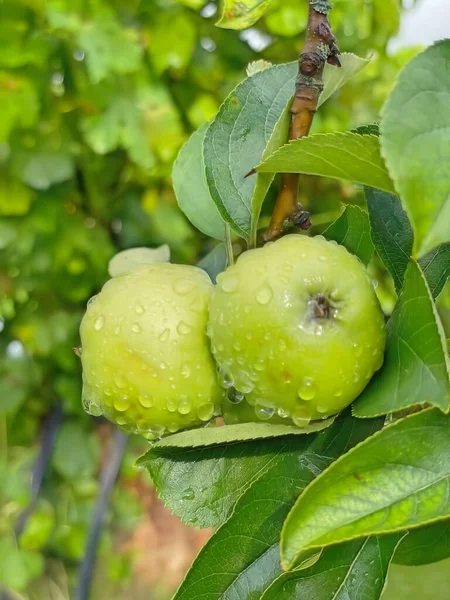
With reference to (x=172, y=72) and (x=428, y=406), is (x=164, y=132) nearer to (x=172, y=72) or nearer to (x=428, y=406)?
(x=172, y=72)

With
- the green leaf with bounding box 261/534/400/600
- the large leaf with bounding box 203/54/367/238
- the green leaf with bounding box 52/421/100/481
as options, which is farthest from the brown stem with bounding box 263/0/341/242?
the green leaf with bounding box 52/421/100/481

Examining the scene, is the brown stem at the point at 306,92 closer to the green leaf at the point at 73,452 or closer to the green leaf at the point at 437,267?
the green leaf at the point at 437,267

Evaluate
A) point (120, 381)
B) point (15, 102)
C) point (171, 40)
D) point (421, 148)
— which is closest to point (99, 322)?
point (120, 381)

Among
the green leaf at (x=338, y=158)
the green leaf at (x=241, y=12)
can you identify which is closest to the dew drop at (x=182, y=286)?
the green leaf at (x=338, y=158)

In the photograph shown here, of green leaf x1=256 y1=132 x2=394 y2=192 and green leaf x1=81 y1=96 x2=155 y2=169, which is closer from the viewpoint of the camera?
green leaf x1=256 y1=132 x2=394 y2=192

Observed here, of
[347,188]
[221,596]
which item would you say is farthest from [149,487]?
[221,596]

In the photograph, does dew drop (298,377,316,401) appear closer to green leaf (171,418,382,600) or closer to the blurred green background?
green leaf (171,418,382,600)
